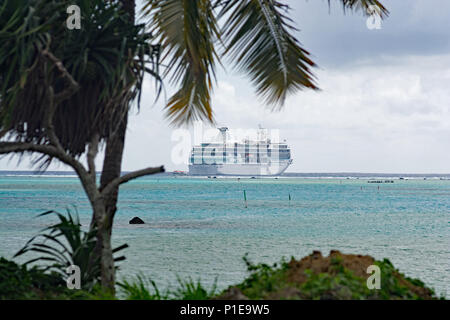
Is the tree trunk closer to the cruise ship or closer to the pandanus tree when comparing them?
the pandanus tree

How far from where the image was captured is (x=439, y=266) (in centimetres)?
2078

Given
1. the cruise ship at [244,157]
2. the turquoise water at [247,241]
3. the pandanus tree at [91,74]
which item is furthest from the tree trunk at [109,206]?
the cruise ship at [244,157]

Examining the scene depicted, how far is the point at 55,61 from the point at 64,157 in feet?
3.20

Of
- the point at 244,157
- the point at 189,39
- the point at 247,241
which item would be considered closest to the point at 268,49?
the point at 189,39

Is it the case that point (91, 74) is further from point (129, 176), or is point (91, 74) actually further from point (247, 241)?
point (247, 241)

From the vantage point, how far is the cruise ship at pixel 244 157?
495ft

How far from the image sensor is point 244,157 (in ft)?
497

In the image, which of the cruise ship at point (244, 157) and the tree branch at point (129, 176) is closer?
the tree branch at point (129, 176)

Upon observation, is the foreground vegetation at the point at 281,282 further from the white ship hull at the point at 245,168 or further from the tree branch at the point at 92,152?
→ the white ship hull at the point at 245,168

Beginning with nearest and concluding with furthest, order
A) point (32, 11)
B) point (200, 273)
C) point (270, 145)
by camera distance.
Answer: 1. point (32, 11)
2. point (200, 273)
3. point (270, 145)

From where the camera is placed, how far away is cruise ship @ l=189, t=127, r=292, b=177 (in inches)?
5940
